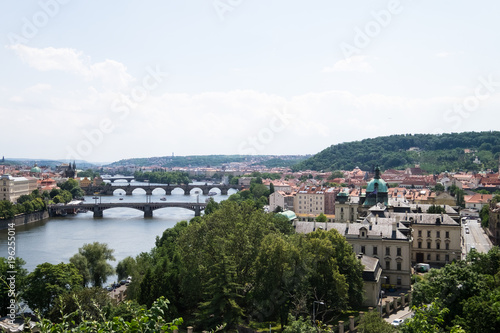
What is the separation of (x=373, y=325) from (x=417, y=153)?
12553 centimetres

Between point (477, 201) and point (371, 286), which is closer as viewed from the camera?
point (371, 286)

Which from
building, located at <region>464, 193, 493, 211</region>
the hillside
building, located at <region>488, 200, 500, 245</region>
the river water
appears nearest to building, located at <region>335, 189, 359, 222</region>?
building, located at <region>488, 200, 500, 245</region>

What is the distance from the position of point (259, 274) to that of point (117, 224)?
141 feet

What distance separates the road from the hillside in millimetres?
61076

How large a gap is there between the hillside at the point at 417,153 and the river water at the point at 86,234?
233 feet

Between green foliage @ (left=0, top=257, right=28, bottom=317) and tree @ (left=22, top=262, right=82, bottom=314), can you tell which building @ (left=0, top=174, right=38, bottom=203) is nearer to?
green foliage @ (left=0, top=257, right=28, bottom=317)

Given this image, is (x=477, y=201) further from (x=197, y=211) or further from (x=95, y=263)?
(x=95, y=263)

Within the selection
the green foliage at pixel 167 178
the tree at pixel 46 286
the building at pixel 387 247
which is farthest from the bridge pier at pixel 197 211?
the green foliage at pixel 167 178

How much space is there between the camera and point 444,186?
280ft

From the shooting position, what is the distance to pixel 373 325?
17.4m

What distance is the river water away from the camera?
4025 centimetres

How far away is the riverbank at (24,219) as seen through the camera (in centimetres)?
5734

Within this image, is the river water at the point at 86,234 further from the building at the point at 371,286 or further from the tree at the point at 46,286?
the building at the point at 371,286

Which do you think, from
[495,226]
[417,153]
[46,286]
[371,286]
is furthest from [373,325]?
[417,153]
